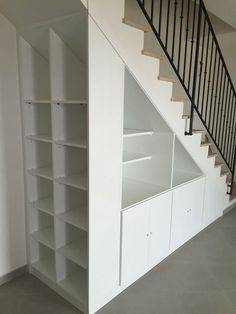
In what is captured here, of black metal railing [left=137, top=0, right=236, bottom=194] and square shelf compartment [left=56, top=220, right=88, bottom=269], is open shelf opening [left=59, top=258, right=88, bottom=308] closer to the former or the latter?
square shelf compartment [left=56, top=220, right=88, bottom=269]

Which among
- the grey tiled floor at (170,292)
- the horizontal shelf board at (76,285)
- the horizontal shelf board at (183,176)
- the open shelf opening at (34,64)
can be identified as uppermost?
the open shelf opening at (34,64)

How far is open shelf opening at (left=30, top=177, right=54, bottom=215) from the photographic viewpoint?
2.22m

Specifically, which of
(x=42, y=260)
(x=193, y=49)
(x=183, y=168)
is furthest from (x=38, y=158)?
(x=193, y=49)

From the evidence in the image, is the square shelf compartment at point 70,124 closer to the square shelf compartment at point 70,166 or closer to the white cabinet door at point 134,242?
the square shelf compartment at point 70,166

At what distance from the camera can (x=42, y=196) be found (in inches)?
93.4

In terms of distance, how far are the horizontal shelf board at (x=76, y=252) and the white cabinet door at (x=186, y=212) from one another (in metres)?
1.03

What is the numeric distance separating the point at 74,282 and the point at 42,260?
1.42 feet

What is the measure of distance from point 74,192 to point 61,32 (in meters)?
1.26

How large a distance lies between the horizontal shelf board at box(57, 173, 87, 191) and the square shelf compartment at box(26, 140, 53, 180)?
151 mm

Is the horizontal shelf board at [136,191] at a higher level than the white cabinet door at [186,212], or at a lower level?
higher

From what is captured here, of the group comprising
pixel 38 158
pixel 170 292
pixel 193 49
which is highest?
pixel 193 49

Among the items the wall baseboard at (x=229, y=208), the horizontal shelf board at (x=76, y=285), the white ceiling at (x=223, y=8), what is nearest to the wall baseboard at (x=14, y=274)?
the horizontal shelf board at (x=76, y=285)

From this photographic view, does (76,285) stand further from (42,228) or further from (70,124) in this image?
(70,124)

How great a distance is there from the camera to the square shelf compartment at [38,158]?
2.18 meters
